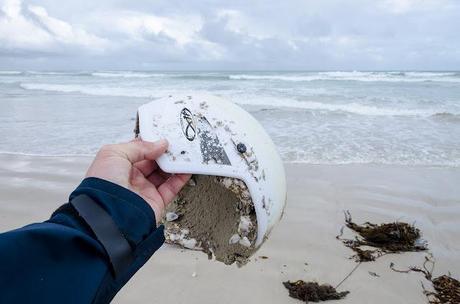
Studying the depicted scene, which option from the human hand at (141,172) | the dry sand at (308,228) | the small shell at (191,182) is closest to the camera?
the human hand at (141,172)

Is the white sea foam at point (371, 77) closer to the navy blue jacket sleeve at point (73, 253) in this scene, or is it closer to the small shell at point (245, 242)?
the small shell at point (245, 242)

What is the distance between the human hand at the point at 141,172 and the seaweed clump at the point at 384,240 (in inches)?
92.8

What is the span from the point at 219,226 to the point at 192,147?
48cm

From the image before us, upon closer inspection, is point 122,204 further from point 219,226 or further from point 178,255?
point 178,255

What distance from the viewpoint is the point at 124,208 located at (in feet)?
4.81

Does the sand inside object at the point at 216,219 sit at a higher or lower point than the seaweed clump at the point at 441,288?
higher

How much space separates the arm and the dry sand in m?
1.83

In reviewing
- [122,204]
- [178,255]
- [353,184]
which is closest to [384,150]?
[353,184]

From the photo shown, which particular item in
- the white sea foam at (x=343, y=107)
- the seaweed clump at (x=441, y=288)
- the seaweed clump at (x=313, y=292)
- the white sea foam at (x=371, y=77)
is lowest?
the white sea foam at (x=371, y=77)

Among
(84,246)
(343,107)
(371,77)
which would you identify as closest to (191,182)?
(84,246)

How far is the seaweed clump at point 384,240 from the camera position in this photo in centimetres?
393

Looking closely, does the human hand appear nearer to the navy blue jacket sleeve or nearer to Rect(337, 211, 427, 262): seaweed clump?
the navy blue jacket sleeve

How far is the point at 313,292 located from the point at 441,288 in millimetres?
1062

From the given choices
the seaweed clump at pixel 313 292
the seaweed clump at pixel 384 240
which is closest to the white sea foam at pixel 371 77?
the seaweed clump at pixel 384 240
